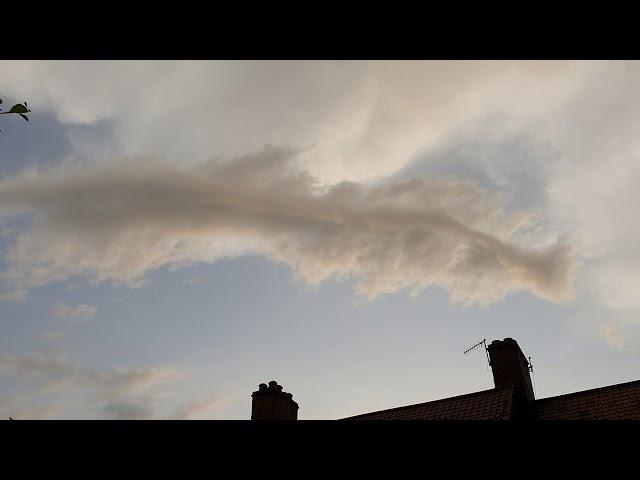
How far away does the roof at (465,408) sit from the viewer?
1309 cm

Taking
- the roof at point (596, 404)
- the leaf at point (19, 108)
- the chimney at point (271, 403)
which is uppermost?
the chimney at point (271, 403)

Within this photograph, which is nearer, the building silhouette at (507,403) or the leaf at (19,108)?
the leaf at (19,108)

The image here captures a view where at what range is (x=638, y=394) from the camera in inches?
552

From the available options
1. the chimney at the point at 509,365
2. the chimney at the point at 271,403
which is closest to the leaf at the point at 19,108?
the chimney at the point at 271,403

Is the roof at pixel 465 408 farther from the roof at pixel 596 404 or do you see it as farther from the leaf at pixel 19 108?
the leaf at pixel 19 108

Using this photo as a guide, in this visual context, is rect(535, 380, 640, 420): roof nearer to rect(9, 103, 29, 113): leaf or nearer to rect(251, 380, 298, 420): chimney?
rect(251, 380, 298, 420): chimney

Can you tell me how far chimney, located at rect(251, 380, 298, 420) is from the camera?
1666 cm

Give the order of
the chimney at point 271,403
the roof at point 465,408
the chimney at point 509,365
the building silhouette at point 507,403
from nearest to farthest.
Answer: the roof at point 465,408 → the building silhouette at point 507,403 → the chimney at point 509,365 → the chimney at point 271,403

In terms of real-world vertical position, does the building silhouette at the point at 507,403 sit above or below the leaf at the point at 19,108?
above

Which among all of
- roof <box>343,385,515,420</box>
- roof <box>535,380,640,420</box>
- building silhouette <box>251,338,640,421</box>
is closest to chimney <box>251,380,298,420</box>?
building silhouette <box>251,338,640,421</box>

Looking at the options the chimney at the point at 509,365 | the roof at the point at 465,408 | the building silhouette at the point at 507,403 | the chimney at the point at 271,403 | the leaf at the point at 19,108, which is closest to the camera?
the leaf at the point at 19,108
